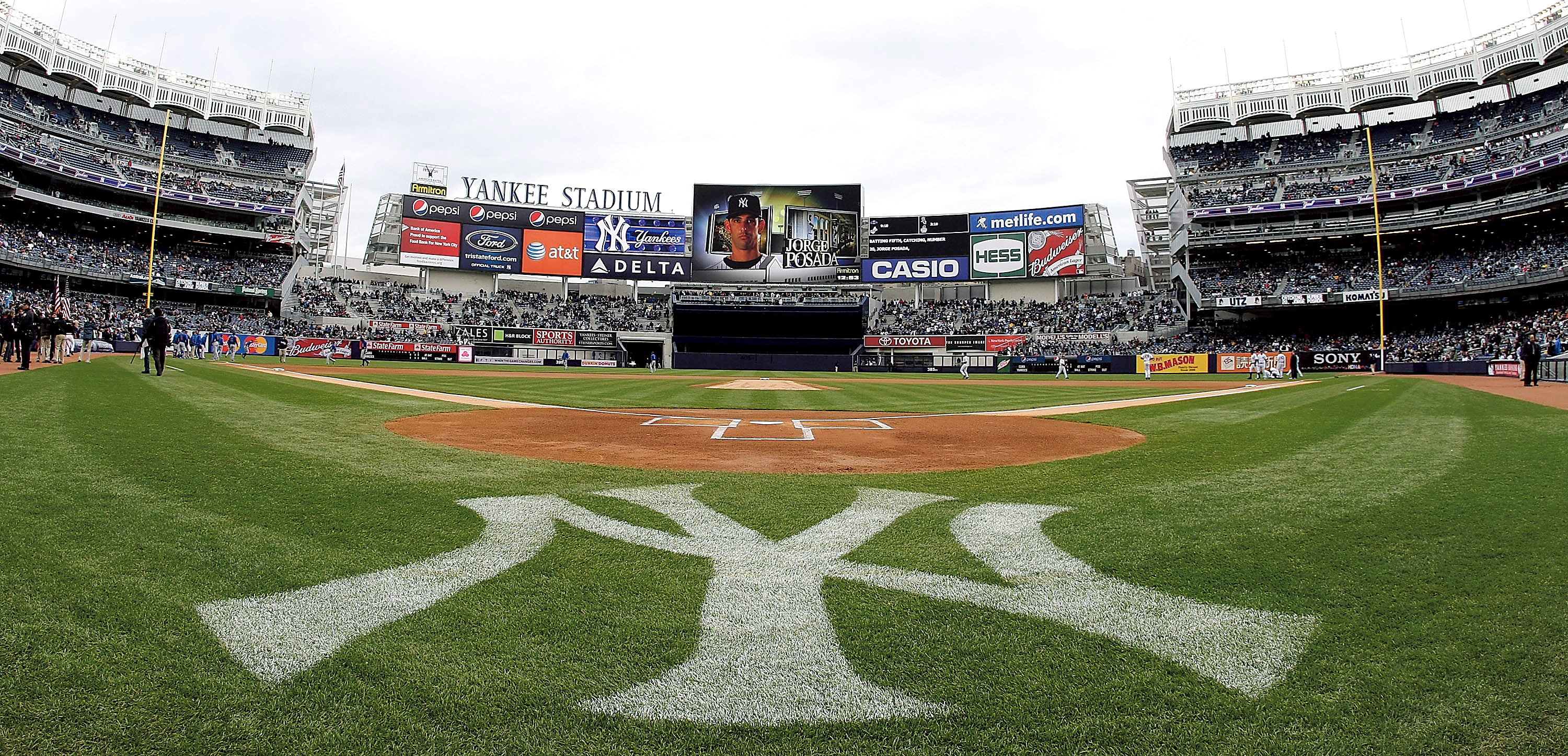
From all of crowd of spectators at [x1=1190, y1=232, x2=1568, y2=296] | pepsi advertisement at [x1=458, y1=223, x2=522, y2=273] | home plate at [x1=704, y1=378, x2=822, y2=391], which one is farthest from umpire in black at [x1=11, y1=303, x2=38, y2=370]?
crowd of spectators at [x1=1190, y1=232, x2=1568, y2=296]

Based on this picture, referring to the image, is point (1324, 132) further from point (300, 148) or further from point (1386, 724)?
point (300, 148)

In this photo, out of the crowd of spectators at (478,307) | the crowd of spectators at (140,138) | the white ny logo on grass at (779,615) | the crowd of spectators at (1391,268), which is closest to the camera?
the white ny logo on grass at (779,615)

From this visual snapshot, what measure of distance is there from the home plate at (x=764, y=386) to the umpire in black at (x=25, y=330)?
54.0 ft

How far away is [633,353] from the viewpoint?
60844 millimetres

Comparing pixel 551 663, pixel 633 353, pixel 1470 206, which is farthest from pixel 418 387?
pixel 1470 206

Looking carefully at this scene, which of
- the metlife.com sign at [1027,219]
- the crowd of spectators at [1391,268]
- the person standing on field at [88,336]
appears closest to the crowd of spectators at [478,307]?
the person standing on field at [88,336]

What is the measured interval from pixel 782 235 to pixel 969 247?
15847mm

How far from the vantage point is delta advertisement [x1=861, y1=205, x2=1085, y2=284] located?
5772cm

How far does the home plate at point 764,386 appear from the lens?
23.8 meters

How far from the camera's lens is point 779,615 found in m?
2.67

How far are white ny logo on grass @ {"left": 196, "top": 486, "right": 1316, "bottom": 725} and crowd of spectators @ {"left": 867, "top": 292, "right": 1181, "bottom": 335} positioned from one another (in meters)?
53.6

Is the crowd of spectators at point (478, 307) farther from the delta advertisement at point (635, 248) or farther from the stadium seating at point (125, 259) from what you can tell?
the delta advertisement at point (635, 248)

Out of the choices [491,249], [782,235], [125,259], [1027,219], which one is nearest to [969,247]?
[1027,219]

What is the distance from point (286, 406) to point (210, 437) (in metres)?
4.36
